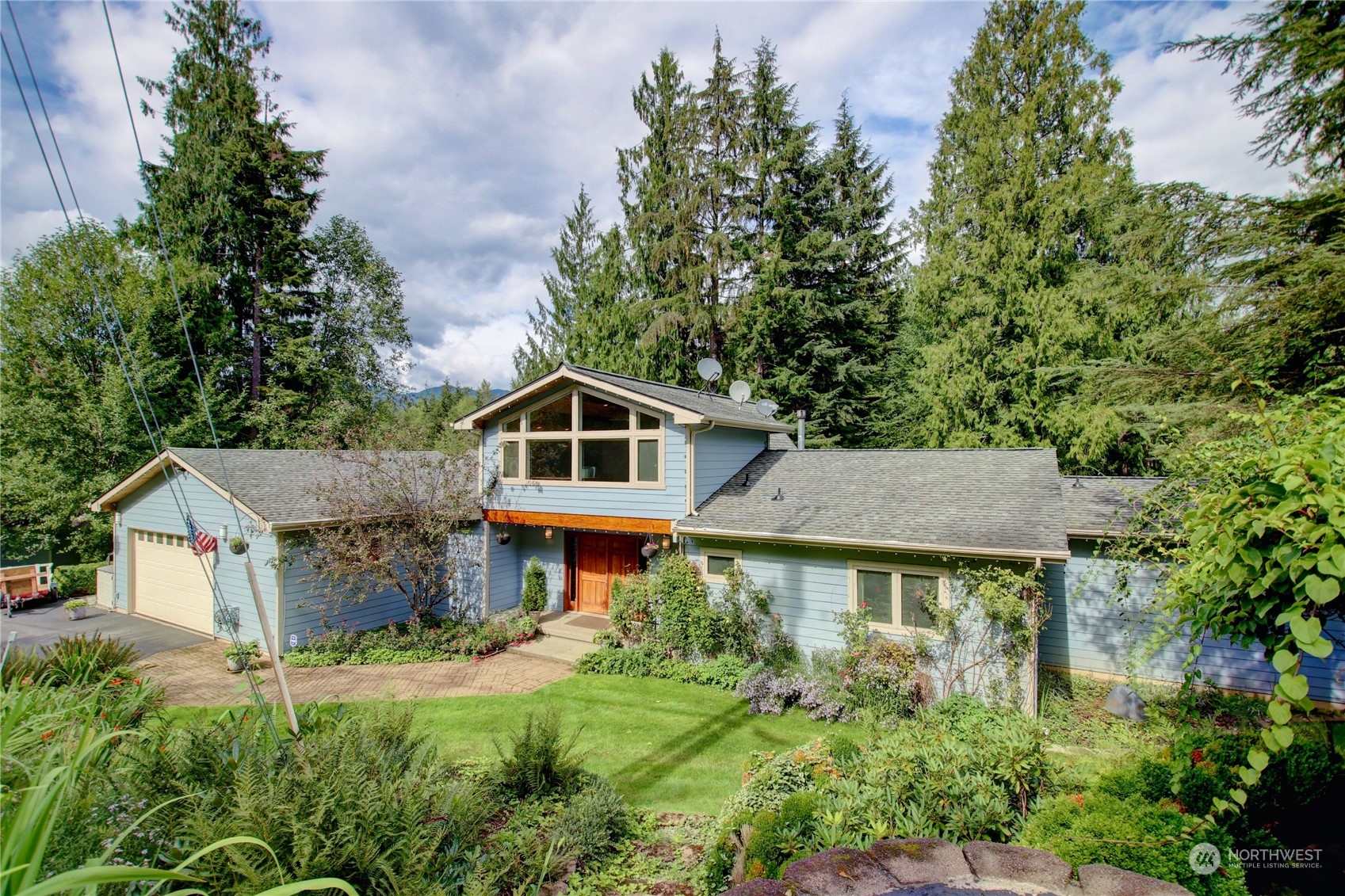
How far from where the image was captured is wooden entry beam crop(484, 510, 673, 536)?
10.5m

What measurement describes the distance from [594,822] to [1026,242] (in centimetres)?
1728

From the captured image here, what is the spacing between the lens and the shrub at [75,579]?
1557 centimetres

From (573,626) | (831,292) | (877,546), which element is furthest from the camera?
(831,292)

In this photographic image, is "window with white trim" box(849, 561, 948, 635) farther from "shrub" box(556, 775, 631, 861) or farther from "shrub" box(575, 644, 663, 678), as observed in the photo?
"shrub" box(556, 775, 631, 861)

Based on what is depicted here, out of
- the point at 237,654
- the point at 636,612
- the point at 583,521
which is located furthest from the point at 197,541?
the point at 636,612

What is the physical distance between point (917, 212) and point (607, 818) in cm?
2188

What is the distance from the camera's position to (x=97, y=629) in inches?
468

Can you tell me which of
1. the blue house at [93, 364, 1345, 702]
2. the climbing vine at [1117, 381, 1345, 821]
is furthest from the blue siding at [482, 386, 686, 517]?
the climbing vine at [1117, 381, 1345, 821]

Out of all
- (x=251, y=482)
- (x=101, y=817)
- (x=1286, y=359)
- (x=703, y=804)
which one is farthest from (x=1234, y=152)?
(x=251, y=482)

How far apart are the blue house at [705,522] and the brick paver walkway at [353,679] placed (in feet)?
3.63

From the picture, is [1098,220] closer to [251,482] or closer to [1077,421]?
[1077,421]

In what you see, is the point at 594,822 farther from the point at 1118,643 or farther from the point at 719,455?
the point at 1118,643

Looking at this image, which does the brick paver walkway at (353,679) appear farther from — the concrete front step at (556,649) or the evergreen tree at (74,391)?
the evergreen tree at (74,391)

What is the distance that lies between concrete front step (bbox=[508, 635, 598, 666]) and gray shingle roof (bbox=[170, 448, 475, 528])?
468 cm
